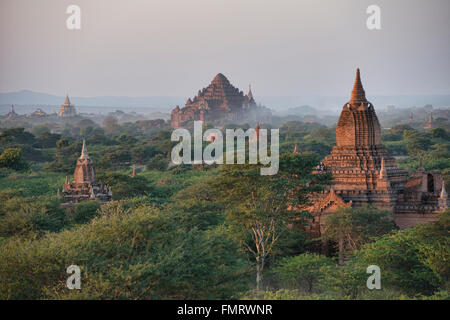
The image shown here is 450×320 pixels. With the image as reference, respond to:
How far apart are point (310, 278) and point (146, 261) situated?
31.4 ft

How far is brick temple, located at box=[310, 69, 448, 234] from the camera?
33594 millimetres

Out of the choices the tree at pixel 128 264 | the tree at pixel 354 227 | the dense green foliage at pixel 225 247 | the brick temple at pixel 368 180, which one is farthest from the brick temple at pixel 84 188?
the tree at pixel 128 264

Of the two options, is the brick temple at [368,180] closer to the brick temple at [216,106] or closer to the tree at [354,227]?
the tree at [354,227]

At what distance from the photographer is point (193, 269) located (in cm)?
2030

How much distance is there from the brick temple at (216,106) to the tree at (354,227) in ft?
410

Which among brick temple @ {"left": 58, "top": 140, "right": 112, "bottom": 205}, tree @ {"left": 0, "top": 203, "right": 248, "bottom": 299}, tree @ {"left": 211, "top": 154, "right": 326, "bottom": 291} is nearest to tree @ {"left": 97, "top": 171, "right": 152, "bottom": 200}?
brick temple @ {"left": 58, "top": 140, "right": 112, "bottom": 205}

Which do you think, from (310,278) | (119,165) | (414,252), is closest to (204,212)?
(310,278)

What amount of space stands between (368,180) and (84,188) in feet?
57.4

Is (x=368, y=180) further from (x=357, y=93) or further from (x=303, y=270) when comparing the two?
(x=303, y=270)

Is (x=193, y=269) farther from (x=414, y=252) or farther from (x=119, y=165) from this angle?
(x=119, y=165)

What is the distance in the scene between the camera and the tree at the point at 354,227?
30.9 meters

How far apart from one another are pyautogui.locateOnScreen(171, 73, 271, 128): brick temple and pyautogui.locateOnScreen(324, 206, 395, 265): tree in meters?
125

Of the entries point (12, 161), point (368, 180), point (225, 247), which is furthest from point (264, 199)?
point (12, 161)

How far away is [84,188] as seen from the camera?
4059cm
